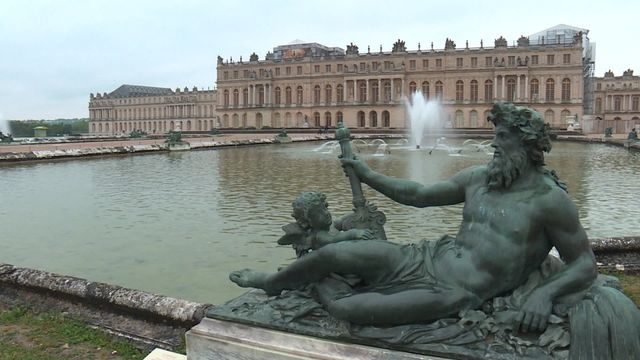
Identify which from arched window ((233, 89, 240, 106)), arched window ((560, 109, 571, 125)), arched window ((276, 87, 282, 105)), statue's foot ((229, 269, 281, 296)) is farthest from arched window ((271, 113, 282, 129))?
statue's foot ((229, 269, 281, 296))

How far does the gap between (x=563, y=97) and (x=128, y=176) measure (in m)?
67.3

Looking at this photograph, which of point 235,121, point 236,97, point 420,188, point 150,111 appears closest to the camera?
point 420,188

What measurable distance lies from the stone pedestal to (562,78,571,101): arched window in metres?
77.1

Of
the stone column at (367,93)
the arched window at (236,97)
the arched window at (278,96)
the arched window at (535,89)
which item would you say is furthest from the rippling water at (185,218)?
the arched window at (236,97)

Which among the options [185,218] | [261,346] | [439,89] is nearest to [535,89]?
[439,89]

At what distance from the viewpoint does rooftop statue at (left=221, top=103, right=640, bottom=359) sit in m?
2.70


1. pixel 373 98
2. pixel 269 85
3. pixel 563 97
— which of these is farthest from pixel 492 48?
pixel 269 85

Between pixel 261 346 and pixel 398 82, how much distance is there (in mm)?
79126

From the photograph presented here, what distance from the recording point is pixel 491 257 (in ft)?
9.50

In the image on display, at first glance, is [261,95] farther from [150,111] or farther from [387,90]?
[150,111]

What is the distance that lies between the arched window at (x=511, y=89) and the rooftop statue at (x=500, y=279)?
7663cm

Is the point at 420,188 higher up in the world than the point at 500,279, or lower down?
higher up

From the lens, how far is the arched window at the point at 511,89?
74.9m

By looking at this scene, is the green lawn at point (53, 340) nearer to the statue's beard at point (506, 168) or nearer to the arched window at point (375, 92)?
the statue's beard at point (506, 168)
